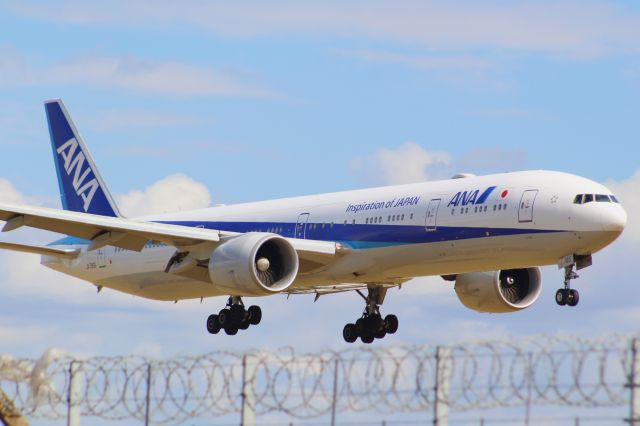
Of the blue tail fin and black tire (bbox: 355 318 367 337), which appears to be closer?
black tire (bbox: 355 318 367 337)

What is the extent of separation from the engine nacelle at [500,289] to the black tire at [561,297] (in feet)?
28.0

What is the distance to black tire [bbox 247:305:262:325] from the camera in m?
53.0

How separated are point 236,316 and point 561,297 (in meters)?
13.9

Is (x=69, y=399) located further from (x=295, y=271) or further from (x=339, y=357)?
(x=295, y=271)

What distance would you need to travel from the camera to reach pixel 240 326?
52.9 m

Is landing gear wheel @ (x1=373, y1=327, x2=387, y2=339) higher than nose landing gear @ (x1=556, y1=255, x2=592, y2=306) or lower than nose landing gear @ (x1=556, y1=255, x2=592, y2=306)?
lower

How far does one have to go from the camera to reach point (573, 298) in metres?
43.7

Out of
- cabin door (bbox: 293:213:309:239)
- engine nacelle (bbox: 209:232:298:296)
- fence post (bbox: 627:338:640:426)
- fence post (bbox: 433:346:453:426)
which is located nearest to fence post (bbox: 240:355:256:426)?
fence post (bbox: 433:346:453:426)

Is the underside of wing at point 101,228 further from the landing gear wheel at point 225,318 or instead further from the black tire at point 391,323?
the black tire at point 391,323

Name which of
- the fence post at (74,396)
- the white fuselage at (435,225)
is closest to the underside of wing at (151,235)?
the white fuselage at (435,225)

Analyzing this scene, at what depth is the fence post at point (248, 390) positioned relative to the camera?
2675cm

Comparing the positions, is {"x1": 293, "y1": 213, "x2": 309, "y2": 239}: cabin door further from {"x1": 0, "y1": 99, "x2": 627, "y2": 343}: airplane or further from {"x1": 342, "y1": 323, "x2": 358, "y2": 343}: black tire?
{"x1": 342, "y1": 323, "x2": 358, "y2": 343}: black tire

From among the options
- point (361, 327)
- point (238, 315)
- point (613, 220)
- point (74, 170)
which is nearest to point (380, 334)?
point (361, 327)

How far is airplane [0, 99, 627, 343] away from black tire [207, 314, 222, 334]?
0.05 meters
